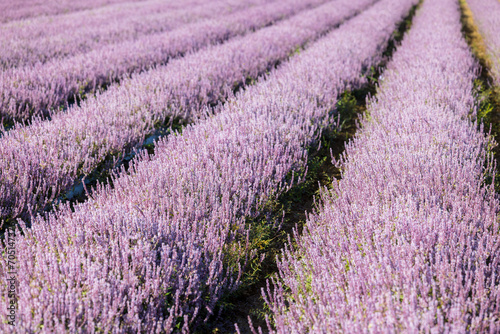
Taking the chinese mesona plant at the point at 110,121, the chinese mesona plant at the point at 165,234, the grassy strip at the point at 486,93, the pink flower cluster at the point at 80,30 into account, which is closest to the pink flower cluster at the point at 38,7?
the pink flower cluster at the point at 80,30

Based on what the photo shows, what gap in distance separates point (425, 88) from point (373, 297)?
3.31 m

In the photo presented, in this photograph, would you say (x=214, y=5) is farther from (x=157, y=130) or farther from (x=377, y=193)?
(x=377, y=193)

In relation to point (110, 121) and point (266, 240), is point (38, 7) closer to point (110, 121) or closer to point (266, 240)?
point (110, 121)

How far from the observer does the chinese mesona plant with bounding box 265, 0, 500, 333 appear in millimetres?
1319

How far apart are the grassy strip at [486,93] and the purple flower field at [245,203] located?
101 millimetres

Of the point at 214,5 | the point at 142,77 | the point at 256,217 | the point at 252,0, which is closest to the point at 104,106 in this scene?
the point at 142,77

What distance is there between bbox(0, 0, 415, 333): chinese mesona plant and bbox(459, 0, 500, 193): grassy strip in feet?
6.11

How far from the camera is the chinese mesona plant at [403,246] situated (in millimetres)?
1319

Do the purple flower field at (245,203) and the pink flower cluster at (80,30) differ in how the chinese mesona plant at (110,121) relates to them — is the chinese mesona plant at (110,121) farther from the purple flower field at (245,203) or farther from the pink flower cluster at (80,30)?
the pink flower cluster at (80,30)

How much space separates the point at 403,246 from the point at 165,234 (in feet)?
3.76

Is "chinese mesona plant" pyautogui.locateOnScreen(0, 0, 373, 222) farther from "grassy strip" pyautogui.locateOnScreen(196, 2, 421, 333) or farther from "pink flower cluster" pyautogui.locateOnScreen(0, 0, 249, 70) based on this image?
"pink flower cluster" pyautogui.locateOnScreen(0, 0, 249, 70)

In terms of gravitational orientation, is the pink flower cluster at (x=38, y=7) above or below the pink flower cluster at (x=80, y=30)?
above

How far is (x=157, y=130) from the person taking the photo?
3646 mm

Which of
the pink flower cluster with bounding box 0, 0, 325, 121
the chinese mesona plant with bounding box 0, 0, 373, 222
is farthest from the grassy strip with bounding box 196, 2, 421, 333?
the pink flower cluster with bounding box 0, 0, 325, 121
